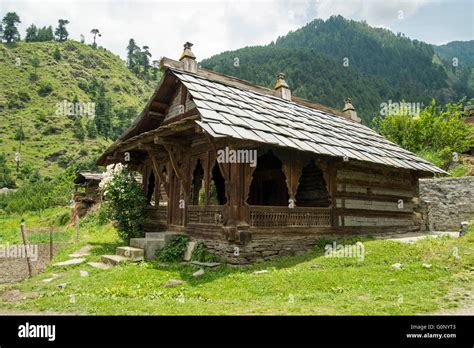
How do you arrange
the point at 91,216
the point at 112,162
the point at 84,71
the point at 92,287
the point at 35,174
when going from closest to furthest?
1. the point at 92,287
2. the point at 112,162
3. the point at 91,216
4. the point at 35,174
5. the point at 84,71

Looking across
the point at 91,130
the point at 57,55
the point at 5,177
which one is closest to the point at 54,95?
the point at 91,130

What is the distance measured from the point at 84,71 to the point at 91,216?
3653 inches

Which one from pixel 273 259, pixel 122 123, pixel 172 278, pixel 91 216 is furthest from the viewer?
pixel 122 123

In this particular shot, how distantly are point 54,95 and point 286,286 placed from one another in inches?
3644

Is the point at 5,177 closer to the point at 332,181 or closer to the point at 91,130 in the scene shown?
the point at 91,130

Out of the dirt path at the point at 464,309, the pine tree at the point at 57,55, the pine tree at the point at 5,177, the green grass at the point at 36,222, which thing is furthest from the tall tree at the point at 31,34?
the dirt path at the point at 464,309

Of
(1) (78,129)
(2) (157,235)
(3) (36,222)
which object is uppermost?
(1) (78,129)

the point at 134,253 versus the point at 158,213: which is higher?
the point at 158,213

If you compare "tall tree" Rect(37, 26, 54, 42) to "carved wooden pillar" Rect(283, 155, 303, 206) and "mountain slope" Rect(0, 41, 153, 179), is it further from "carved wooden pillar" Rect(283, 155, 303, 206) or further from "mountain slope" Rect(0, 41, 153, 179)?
"carved wooden pillar" Rect(283, 155, 303, 206)

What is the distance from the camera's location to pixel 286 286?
757 cm

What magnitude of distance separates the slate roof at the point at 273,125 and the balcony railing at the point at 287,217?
2022mm

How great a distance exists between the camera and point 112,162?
56.0 feet
